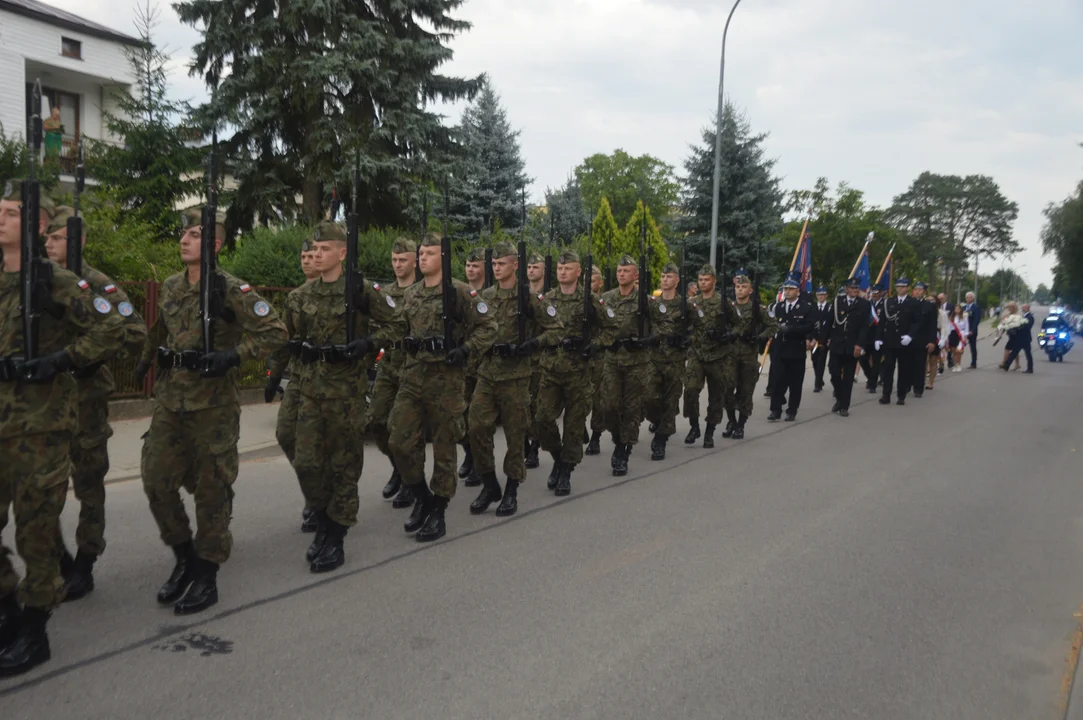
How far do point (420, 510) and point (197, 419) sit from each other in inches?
81.6

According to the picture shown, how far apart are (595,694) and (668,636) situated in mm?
749

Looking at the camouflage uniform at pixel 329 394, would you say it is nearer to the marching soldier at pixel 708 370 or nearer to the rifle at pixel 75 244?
the rifle at pixel 75 244

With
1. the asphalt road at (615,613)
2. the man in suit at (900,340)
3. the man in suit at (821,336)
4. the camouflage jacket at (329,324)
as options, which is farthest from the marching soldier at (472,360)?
the man in suit at (900,340)

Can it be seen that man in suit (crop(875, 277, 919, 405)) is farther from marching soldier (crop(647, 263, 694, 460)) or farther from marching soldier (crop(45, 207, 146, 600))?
marching soldier (crop(45, 207, 146, 600))

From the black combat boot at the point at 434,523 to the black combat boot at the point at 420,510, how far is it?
0.02 metres

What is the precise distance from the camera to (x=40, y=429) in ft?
12.8

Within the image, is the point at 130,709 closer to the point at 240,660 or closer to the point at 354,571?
the point at 240,660

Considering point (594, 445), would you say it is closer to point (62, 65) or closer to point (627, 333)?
point (627, 333)

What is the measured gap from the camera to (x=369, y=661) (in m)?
4.06

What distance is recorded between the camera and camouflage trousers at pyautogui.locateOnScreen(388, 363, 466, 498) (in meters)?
5.96

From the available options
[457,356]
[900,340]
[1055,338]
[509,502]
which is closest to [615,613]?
[457,356]

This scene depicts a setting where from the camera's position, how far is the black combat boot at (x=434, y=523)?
6.03 metres

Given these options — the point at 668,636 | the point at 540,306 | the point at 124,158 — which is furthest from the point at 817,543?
the point at 124,158

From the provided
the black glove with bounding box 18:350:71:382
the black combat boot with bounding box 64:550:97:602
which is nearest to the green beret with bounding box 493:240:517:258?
the black combat boot with bounding box 64:550:97:602
